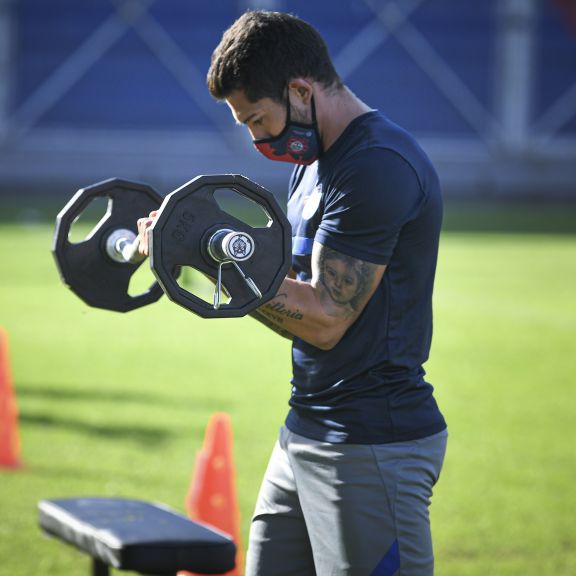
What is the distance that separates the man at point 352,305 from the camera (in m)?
2.88

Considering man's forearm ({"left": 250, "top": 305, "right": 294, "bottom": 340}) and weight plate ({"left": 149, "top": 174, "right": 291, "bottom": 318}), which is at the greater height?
weight plate ({"left": 149, "top": 174, "right": 291, "bottom": 318})

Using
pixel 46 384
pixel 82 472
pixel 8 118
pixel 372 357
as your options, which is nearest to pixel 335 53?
pixel 8 118

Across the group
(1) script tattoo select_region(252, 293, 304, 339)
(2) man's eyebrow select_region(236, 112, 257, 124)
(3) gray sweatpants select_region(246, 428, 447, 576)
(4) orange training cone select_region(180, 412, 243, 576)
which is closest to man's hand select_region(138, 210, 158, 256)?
(1) script tattoo select_region(252, 293, 304, 339)

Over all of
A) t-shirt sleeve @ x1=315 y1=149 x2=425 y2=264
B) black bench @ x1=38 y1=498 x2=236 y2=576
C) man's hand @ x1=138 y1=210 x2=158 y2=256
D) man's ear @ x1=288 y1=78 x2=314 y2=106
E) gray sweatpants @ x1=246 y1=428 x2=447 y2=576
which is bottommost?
black bench @ x1=38 y1=498 x2=236 y2=576

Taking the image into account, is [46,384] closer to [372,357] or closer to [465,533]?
[465,533]

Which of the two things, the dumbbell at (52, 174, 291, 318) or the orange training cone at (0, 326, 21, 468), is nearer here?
the dumbbell at (52, 174, 291, 318)

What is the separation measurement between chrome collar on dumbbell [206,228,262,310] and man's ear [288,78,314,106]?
1.56 ft

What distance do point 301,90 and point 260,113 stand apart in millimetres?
133

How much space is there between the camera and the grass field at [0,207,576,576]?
18.4 ft

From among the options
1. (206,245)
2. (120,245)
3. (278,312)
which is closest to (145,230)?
(206,245)

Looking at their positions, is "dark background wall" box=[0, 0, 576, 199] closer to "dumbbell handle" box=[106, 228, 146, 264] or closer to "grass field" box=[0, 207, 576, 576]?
"grass field" box=[0, 207, 576, 576]

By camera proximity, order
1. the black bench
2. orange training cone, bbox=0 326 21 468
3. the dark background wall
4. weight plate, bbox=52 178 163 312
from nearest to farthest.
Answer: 1. the black bench
2. weight plate, bbox=52 178 163 312
3. orange training cone, bbox=0 326 21 468
4. the dark background wall

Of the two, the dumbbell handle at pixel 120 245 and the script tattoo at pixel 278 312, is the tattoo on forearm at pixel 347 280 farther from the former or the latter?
the dumbbell handle at pixel 120 245

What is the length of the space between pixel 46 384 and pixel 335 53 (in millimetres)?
21647
